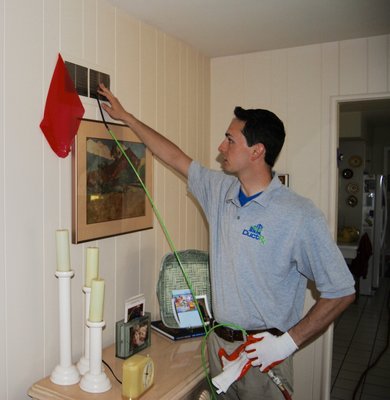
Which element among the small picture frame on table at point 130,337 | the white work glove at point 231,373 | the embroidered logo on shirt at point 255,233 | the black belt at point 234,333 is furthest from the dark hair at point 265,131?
the small picture frame on table at point 130,337

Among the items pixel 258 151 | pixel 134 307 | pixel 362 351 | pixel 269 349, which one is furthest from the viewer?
pixel 362 351

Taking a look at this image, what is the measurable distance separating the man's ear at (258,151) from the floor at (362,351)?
2.21m

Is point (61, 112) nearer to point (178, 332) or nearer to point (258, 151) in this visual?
point (258, 151)

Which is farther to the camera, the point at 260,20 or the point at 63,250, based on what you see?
the point at 260,20

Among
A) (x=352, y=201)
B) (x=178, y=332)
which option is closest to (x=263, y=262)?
(x=178, y=332)

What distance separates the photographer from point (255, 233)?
1707 mm

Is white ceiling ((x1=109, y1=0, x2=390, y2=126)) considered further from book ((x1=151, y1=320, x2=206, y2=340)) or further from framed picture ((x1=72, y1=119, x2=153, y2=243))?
book ((x1=151, y1=320, x2=206, y2=340))

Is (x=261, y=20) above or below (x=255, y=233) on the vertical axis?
above

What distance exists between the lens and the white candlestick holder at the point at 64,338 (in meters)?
1.51

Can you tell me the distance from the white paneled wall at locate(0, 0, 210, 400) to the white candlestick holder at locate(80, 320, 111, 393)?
0.22 metres

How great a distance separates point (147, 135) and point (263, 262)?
0.78 meters

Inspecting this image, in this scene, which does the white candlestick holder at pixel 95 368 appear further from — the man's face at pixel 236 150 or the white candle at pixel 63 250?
the man's face at pixel 236 150

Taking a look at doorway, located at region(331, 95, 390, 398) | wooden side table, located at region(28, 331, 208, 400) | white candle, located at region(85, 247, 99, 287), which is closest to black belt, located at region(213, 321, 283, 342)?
wooden side table, located at region(28, 331, 208, 400)

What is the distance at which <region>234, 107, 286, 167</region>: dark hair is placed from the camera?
70.0 inches
